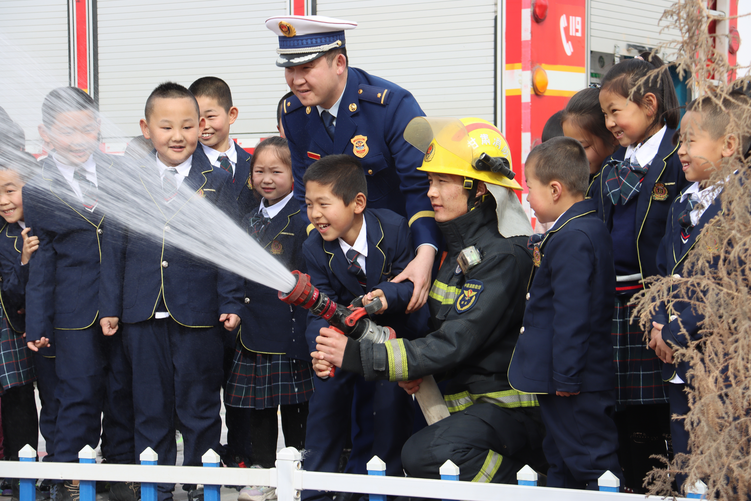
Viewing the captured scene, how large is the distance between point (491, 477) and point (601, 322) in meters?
0.79

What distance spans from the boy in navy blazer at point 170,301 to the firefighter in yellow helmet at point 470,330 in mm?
1140

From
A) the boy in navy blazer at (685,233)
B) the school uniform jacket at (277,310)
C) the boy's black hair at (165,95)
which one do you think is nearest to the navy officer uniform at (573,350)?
the boy in navy blazer at (685,233)

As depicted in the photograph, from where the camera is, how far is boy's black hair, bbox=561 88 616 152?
409 centimetres

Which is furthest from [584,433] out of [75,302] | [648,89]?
[75,302]

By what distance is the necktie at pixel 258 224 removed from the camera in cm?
437

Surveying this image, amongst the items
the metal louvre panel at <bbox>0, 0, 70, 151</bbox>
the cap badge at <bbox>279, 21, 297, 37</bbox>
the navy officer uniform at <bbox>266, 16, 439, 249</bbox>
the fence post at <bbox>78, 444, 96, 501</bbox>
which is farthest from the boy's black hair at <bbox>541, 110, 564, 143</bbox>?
the metal louvre panel at <bbox>0, 0, 70, 151</bbox>

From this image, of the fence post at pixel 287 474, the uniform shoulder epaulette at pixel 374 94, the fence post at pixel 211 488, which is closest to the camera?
the fence post at pixel 287 474

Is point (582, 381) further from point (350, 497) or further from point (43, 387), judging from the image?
point (43, 387)

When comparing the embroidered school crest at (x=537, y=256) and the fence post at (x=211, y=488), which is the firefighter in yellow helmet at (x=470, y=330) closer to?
the embroidered school crest at (x=537, y=256)

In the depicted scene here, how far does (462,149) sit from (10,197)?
Answer: 9.32ft

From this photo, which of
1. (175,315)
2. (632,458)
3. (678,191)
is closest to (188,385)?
(175,315)

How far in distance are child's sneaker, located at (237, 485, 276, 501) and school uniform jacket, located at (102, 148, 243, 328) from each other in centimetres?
96

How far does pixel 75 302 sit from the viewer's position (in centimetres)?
408

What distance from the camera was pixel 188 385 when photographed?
156 inches
